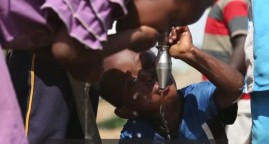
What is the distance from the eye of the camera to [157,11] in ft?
4.71

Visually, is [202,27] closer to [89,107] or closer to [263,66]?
[263,66]

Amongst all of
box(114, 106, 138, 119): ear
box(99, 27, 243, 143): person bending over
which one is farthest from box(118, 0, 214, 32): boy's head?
box(114, 106, 138, 119): ear

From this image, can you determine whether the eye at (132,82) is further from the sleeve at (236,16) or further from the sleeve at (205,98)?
the sleeve at (236,16)

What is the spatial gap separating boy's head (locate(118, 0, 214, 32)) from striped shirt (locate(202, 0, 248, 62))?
63.1 inches

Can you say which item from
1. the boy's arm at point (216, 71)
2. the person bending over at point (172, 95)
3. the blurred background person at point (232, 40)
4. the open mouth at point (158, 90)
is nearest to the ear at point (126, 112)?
the person bending over at point (172, 95)

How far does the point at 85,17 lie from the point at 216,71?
857 millimetres

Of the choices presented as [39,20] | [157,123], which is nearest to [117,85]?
[157,123]

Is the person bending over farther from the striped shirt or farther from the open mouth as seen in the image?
the striped shirt

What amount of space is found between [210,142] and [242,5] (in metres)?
1.17

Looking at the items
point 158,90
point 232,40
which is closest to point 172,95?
point 158,90

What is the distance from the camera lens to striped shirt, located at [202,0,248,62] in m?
3.06

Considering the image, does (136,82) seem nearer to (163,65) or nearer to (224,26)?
(163,65)

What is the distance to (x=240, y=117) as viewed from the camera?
3.02 metres

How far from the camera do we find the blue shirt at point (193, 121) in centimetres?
212
